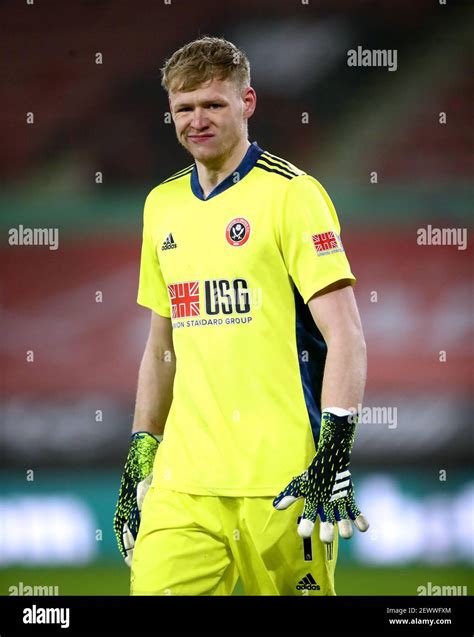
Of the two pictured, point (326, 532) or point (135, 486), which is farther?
point (135, 486)

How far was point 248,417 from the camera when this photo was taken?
310 centimetres

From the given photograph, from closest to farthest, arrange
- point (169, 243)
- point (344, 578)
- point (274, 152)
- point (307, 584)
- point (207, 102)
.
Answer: point (307, 584)
point (207, 102)
point (169, 243)
point (344, 578)
point (274, 152)

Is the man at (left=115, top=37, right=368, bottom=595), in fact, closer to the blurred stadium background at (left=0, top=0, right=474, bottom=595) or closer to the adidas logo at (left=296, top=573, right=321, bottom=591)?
the adidas logo at (left=296, top=573, right=321, bottom=591)

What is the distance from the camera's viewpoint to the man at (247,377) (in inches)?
119

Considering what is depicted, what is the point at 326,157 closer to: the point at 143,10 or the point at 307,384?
the point at 143,10

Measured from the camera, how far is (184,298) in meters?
3.22

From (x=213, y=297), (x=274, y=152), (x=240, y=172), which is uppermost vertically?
(x=274, y=152)

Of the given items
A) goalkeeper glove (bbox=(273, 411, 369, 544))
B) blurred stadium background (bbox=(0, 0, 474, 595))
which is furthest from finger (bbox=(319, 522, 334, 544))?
blurred stadium background (bbox=(0, 0, 474, 595))

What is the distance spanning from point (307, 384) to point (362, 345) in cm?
21

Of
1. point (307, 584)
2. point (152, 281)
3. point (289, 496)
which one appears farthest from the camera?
point (152, 281)

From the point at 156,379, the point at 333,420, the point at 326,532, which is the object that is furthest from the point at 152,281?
the point at 326,532

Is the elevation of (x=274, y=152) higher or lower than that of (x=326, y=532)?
higher

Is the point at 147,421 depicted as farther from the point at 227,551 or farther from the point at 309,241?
the point at 309,241

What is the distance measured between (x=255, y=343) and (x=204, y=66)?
836 mm
